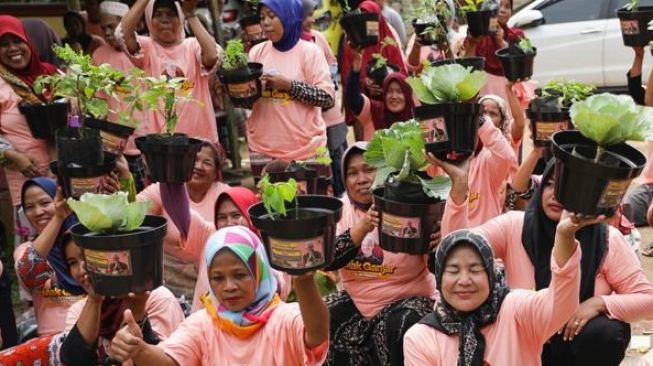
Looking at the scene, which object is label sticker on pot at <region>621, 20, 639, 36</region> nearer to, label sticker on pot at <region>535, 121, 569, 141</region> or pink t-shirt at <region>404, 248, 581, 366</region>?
label sticker on pot at <region>535, 121, 569, 141</region>

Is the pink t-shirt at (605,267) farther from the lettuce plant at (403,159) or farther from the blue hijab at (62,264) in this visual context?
the blue hijab at (62,264)

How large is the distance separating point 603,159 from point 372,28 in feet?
12.5

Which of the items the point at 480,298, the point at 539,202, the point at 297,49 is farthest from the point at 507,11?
the point at 480,298

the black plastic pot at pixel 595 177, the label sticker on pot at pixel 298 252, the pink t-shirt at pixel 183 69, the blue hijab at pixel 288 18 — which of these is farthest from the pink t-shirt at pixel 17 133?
the black plastic pot at pixel 595 177

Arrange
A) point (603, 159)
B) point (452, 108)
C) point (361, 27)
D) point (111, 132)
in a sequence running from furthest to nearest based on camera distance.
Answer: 1. point (361, 27)
2. point (111, 132)
3. point (452, 108)
4. point (603, 159)

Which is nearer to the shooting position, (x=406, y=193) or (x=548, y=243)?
(x=406, y=193)

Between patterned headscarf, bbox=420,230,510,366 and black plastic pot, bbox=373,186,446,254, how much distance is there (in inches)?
7.8

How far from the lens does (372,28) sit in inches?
257

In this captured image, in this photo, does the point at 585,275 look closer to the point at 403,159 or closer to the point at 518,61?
the point at 403,159

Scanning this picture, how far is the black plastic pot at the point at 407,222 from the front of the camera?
12.0ft

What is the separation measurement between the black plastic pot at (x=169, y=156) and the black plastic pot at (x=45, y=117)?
1094 millimetres

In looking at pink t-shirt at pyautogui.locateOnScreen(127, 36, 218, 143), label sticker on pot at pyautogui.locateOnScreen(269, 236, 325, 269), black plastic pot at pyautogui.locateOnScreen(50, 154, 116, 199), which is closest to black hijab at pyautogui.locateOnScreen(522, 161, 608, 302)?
label sticker on pot at pyautogui.locateOnScreen(269, 236, 325, 269)

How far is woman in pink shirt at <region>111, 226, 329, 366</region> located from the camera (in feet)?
11.1

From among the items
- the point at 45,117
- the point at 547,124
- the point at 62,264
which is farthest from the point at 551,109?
the point at 45,117
